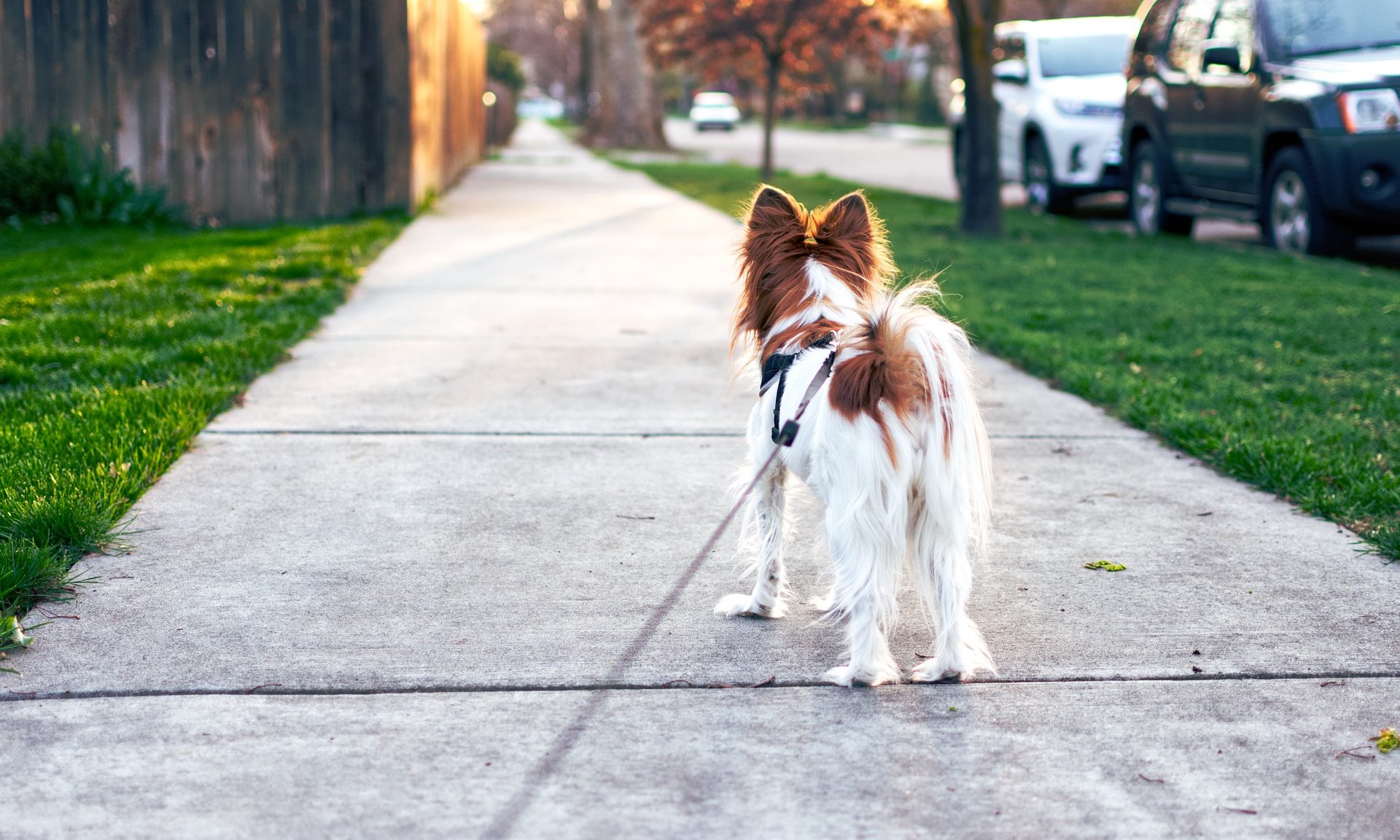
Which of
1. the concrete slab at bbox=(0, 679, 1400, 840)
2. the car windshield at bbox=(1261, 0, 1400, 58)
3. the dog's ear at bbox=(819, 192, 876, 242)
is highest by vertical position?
the car windshield at bbox=(1261, 0, 1400, 58)

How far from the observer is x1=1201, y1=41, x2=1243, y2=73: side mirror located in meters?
10.7

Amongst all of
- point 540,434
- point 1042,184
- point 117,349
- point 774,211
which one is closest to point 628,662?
point 774,211

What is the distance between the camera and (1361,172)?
373 inches

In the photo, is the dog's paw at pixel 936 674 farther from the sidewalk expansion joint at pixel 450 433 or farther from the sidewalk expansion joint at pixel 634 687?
the sidewalk expansion joint at pixel 450 433

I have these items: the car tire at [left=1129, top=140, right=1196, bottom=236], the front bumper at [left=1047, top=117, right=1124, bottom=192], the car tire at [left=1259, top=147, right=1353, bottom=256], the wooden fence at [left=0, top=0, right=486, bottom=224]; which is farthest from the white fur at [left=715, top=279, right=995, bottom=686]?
the front bumper at [left=1047, top=117, right=1124, bottom=192]

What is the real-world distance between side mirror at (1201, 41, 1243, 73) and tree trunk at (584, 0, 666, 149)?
89.0 ft

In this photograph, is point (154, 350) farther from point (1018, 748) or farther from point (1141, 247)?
point (1141, 247)

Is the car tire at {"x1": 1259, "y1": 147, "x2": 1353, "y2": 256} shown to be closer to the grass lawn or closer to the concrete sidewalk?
the concrete sidewalk

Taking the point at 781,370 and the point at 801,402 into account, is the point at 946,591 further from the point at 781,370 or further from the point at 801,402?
the point at 781,370

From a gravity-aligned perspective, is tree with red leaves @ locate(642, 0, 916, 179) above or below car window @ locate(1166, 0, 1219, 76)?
above

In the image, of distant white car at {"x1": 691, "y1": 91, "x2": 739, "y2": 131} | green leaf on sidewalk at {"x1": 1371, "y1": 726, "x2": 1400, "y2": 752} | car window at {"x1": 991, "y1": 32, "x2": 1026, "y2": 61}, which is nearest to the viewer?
green leaf on sidewalk at {"x1": 1371, "y1": 726, "x2": 1400, "y2": 752}

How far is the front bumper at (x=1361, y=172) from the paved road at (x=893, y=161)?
45.9 inches

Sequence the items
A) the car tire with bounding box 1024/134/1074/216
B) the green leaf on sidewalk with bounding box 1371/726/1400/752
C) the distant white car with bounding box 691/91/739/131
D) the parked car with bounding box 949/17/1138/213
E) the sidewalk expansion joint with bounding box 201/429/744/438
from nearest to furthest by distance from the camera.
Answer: the green leaf on sidewalk with bounding box 1371/726/1400/752
the sidewalk expansion joint with bounding box 201/429/744/438
the parked car with bounding box 949/17/1138/213
the car tire with bounding box 1024/134/1074/216
the distant white car with bounding box 691/91/739/131

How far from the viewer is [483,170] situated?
22500 millimetres
